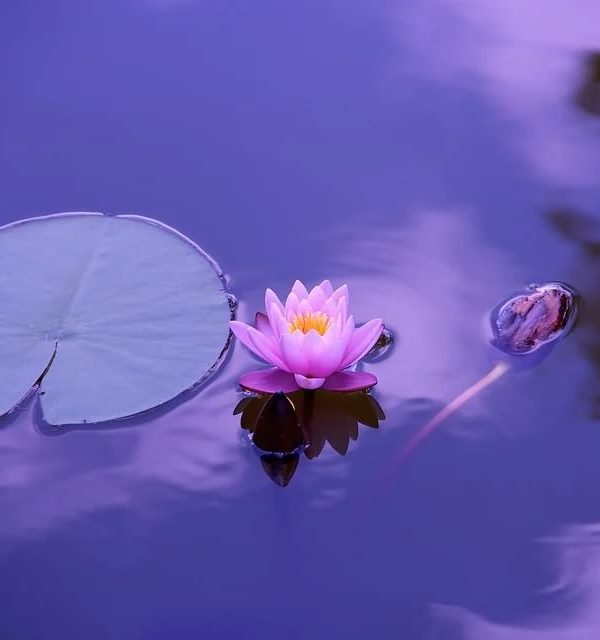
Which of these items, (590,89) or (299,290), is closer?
(299,290)

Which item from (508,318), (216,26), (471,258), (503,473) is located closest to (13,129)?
(216,26)

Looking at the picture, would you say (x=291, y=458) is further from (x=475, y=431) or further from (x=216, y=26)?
(x=216, y=26)

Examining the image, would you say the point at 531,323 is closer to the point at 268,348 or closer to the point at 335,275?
the point at 335,275

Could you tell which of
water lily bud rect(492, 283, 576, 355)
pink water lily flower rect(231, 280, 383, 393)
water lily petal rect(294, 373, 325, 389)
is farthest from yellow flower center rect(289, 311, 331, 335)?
water lily bud rect(492, 283, 576, 355)

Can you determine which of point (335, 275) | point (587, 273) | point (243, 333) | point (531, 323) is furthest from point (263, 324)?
point (587, 273)

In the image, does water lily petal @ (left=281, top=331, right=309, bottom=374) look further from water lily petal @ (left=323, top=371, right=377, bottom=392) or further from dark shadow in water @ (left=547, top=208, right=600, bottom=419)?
dark shadow in water @ (left=547, top=208, right=600, bottom=419)

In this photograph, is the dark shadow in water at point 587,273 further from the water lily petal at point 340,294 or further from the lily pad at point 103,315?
the lily pad at point 103,315

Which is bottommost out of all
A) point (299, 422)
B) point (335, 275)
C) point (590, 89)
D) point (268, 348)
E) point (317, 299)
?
point (299, 422)
